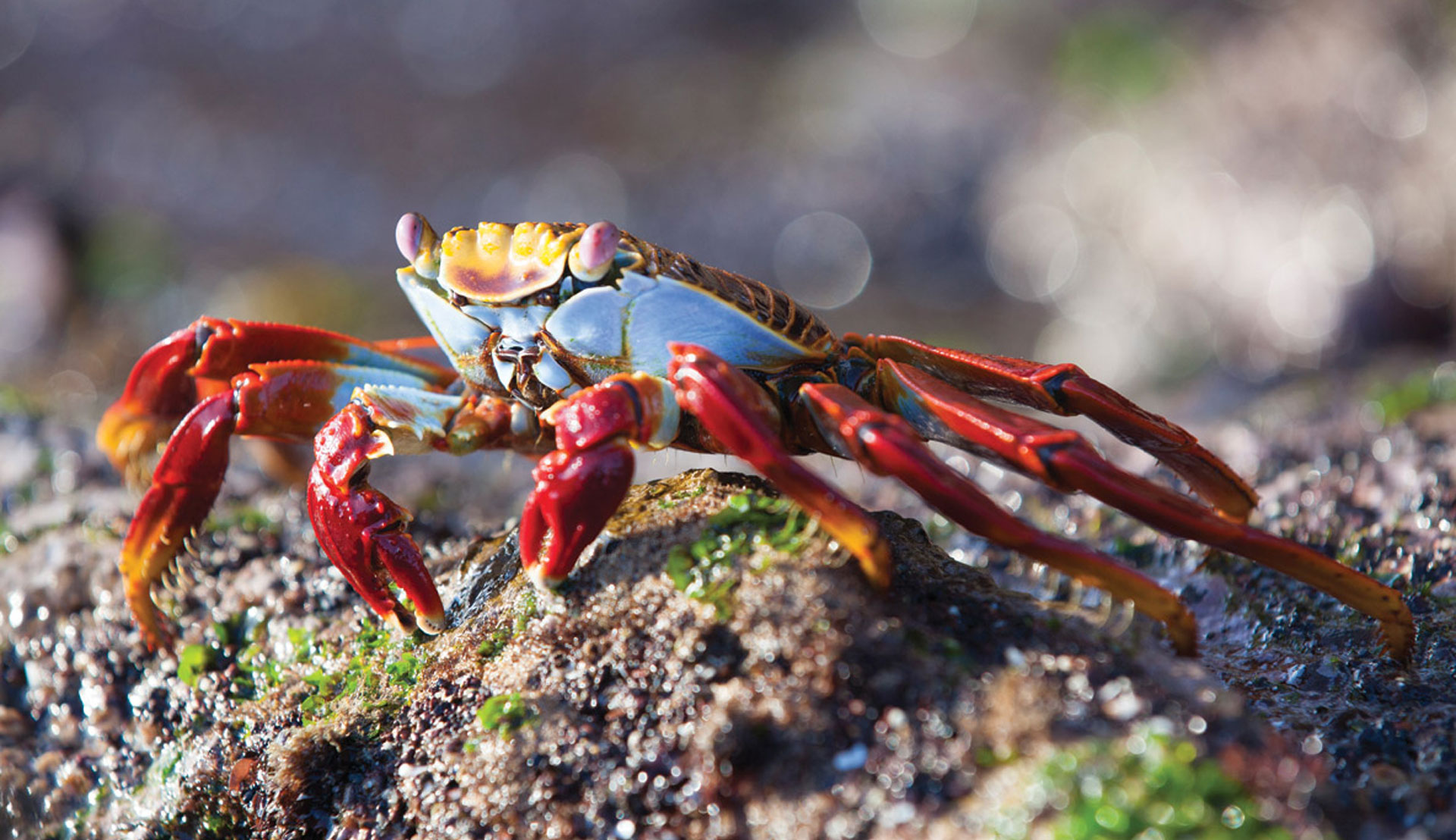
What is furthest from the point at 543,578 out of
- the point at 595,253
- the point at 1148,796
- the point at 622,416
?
the point at 1148,796

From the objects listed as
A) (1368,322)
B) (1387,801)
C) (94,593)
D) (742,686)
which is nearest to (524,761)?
(742,686)

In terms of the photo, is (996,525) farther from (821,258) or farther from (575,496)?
(821,258)

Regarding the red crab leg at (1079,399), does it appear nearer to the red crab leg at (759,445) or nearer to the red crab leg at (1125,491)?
the red crab leg at (1125,491)

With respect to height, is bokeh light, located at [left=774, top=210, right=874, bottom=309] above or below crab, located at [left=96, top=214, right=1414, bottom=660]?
above

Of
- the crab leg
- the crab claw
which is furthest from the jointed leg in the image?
the crab leg

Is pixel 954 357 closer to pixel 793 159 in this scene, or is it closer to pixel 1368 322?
pixel 1368 322

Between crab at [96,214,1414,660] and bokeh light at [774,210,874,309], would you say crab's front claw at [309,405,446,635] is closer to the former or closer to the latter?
crab at [96,214,1414,660]
